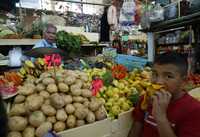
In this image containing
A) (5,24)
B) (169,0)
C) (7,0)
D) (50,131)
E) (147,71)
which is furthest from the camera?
(169,0)

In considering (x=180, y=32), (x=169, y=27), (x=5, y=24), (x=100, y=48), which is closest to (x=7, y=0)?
(x=5, y=24)

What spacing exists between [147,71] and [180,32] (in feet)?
10.6

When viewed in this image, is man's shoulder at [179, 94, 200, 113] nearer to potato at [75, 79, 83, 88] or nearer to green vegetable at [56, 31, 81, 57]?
potato at [75, 79, 83, 88]

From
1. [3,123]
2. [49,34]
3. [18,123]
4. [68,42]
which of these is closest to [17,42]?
[49,34]

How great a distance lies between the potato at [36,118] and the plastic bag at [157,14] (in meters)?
4.74

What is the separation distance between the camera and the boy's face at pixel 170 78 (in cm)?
164

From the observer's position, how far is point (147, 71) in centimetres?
305

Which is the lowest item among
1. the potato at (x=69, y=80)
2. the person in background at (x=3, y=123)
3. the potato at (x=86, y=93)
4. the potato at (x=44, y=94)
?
the potato at (x=86, y=93)

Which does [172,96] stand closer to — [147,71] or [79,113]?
[79,113]

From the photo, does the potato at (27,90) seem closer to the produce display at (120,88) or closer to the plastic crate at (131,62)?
the produce display at (120,88)

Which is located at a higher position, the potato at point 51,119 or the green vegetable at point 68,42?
the green vegetable at point 68,42

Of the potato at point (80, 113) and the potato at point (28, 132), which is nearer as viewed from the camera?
the potato at point (28, 132)

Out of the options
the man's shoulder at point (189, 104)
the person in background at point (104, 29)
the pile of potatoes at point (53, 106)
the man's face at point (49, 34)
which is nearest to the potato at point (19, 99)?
the pile of potatoes at point (53, 106)

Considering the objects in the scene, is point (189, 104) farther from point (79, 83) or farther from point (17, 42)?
point (17, 42)
